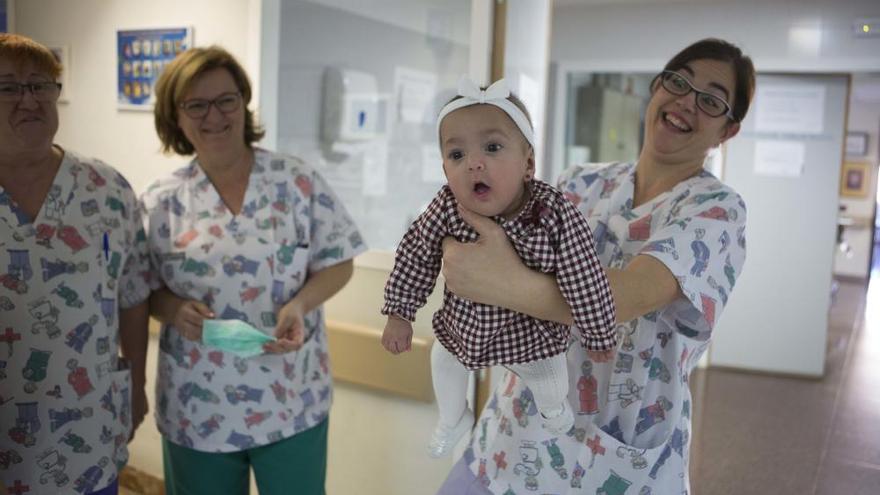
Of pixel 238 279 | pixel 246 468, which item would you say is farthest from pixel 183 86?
pixel 246 468

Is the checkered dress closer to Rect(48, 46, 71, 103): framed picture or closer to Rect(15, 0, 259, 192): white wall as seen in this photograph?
Rect(15, 0, 259, 192): white wall

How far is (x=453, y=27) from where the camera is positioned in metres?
2.26

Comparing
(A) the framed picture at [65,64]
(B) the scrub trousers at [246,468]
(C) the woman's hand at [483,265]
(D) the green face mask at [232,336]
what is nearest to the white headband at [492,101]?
(C) the woman's hand at [483,265]

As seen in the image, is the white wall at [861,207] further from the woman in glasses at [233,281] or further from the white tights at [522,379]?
the white tights at [522,379]

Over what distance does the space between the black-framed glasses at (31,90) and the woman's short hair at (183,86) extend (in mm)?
287

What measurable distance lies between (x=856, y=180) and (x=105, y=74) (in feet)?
29.8

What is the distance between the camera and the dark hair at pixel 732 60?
1241mm

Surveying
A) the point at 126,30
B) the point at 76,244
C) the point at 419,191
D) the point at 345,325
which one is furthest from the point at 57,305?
the point at 126,30

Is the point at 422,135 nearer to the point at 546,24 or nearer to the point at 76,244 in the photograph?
the point at 546,24

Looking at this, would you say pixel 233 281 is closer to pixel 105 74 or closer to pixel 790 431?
pixel 105 74

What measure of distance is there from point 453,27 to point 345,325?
984 mm

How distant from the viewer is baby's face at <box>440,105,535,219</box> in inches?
38.8

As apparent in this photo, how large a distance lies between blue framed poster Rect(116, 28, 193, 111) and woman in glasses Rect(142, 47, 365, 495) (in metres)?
0.95

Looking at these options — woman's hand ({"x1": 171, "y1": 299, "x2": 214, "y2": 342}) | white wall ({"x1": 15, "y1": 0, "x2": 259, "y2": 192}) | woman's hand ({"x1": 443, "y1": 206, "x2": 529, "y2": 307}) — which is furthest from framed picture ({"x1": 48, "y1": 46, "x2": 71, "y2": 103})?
woman's hand ({"x1": 443, "y1": 206, "x2": 529, "y2": 307})
